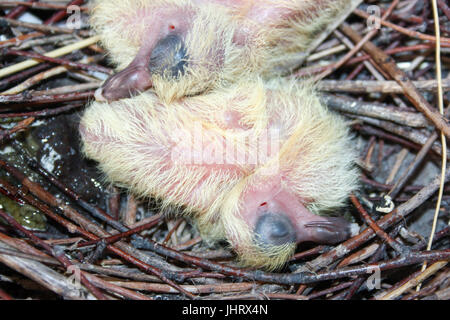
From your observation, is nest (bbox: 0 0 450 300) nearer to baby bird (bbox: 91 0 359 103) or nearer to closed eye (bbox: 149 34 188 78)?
baby bird (bbox: 91 0 359 103)

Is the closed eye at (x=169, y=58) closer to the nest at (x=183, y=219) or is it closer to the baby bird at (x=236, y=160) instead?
the baby bird at (x=236, y=160)

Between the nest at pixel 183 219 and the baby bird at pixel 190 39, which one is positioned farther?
the baby bird at pixel 190 39

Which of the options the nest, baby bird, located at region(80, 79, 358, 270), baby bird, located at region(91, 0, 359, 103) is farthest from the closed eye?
the nest

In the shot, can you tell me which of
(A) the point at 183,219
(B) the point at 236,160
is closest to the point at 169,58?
(B) the point at 236,160

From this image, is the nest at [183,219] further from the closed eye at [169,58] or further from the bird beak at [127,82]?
the closed eye at [169,58]

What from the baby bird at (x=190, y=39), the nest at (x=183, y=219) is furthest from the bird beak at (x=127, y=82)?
the nest at (x=183, y=219)

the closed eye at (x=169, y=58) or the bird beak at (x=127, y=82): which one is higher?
the closed eye at (x=169, y=58)
